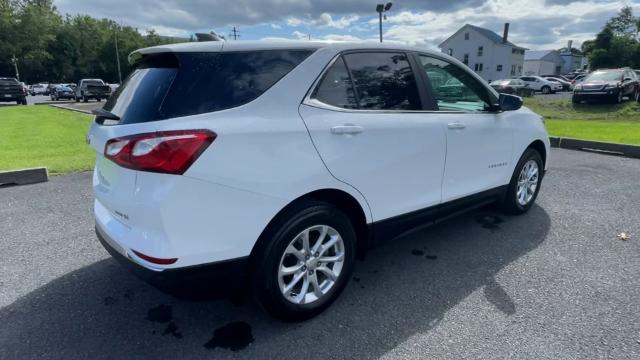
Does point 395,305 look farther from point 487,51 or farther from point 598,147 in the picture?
point 487,51

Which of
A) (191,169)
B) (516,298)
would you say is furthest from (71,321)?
(516,298)

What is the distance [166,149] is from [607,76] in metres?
21.6

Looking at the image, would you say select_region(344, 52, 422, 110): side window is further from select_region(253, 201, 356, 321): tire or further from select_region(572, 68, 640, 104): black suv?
select_region(572, 68, 640, 104): black suv

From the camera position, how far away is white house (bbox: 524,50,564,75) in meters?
77.4

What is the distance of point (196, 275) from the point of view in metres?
2.11

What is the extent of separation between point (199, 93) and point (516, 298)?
2535mm

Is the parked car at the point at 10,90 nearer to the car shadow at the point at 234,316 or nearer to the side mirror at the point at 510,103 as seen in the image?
the car shadow at the point at 234,316

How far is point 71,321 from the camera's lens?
2572 millimetres

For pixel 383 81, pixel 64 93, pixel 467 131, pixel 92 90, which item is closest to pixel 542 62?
pixel 92 90

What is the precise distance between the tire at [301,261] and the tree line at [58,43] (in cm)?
5826

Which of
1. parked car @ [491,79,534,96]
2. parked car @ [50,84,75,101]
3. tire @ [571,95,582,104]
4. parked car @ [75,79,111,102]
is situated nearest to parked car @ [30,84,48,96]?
parked car @ [50,84,75,101]

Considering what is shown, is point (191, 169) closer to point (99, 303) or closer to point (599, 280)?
point (99, 303)

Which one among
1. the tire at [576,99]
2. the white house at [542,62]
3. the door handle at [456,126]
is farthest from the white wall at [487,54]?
the door handle at [456,126]

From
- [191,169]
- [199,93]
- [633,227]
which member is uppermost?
[199,93]
